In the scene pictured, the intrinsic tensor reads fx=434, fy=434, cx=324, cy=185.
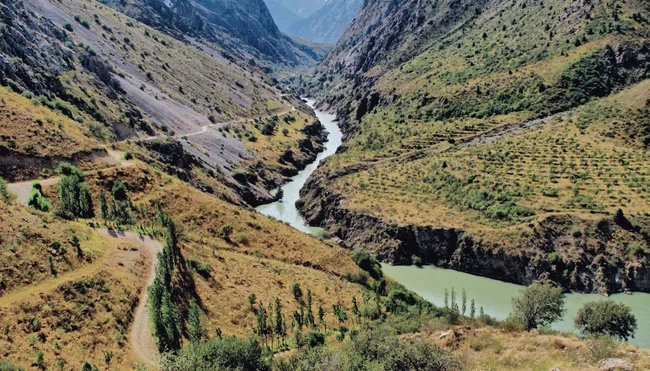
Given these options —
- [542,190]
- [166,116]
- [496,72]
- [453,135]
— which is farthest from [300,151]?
[542,190]

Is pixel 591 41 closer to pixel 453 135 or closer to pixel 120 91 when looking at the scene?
pixel 453 135

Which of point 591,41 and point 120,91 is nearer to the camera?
point 120,91

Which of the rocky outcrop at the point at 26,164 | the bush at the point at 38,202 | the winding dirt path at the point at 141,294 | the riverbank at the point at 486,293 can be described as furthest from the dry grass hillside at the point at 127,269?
the riverbank at the point at 486,293

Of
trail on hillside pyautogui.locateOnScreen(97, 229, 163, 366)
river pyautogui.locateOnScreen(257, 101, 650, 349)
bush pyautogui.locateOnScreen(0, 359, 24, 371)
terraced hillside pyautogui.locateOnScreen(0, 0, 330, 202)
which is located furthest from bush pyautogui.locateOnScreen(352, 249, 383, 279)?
bush pyautogui.locateOnScreen(0, 359, 24, 371)

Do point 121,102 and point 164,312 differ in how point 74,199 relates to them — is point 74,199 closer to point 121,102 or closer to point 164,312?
point 164,312

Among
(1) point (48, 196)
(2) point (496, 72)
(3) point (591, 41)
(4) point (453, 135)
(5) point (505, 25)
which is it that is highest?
(5) point (505, 25)

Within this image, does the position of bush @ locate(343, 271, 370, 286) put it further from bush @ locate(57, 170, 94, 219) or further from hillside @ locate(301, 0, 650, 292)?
bush @ locate(57, 170, 94, 219)

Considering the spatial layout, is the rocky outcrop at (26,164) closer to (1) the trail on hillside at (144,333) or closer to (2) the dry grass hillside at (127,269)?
(2) the dry grass hillside at (127,269)

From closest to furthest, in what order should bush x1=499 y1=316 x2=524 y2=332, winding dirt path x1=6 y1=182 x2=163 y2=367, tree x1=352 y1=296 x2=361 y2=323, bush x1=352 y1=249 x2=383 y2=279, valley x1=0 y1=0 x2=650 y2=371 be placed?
winding dirt path x1=6 y1=182 x2=163 y2=367 → valley x1=0 y1=0 x2=650 y2=371 → bush x1=499 y1=316 x2=524 y2=332 → tree x1=352 y1=296 x2=361 y2=323 → bush x1=352 y1=249 x2=383 y2=279
